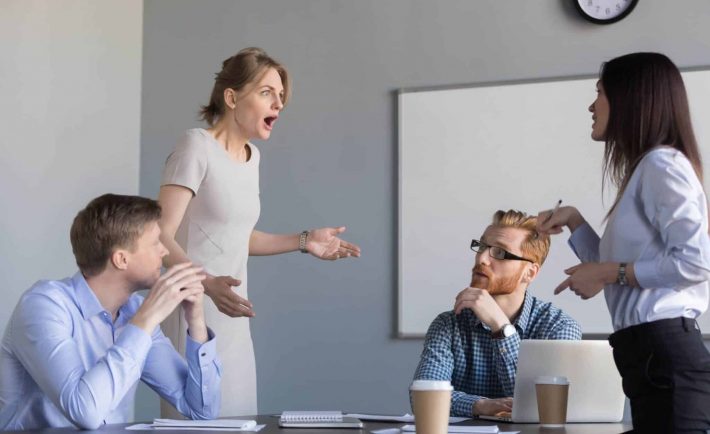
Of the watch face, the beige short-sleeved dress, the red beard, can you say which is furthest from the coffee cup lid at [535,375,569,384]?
the beige short-sleeved dress

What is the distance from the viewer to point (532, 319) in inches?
102

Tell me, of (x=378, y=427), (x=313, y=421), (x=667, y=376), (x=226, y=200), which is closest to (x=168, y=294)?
(x=313, y=421)

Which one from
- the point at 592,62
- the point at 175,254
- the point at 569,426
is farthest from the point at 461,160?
the point at 569,426

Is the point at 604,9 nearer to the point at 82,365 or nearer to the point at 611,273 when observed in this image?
the point at 611,273

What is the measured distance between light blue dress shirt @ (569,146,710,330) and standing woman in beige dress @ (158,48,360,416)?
107cm

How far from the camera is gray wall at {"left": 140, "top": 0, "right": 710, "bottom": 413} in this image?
381cm

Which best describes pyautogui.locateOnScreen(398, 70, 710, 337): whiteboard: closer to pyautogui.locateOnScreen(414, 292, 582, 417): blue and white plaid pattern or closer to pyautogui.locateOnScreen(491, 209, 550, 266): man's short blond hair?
pyautogui.locateOnScreen(491, 209, 550, 266): man's short blond hair

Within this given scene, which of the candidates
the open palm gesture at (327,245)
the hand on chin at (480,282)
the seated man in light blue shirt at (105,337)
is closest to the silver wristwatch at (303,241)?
the open palm gesture at (327,245)

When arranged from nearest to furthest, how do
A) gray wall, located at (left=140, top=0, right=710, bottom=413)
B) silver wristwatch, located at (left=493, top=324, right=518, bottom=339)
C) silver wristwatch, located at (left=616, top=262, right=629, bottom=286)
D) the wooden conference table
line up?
silver wristwatch, located at (left=616, top=262, right=629, bottom=286)
the wooden conference table
silver wristwatch, located at (left=493, top=324, right=518, bottom=339)
gray wall, located at (left=140, top=0, right=710, bottom=413)

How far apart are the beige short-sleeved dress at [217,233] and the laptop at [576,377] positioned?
87 cm

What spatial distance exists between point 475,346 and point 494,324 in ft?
0.40

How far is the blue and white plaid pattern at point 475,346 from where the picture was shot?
2496mm

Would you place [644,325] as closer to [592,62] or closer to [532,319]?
[532,319]

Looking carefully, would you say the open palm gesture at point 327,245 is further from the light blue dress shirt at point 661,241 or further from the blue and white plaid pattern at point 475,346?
the light blue dress shirt at point 661,241
